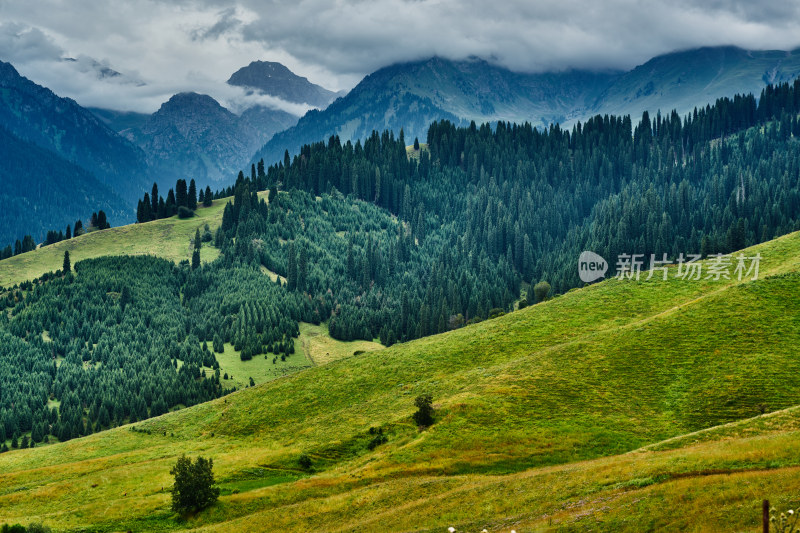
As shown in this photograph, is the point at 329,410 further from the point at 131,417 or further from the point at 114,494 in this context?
the point at 131,417

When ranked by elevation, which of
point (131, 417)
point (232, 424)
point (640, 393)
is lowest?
point (131, 417)

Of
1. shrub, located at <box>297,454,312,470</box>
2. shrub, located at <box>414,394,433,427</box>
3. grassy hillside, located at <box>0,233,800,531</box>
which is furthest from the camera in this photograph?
shrub, located at <box>414,394,433,427</box>

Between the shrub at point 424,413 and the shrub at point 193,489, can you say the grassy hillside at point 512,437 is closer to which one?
the shrub at point 193,489

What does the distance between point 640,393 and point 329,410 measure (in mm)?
52141

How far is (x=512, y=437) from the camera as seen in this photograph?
77562mm

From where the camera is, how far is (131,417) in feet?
637

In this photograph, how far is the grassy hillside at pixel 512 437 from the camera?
1933 inches

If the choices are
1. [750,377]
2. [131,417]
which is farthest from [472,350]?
[131,417]

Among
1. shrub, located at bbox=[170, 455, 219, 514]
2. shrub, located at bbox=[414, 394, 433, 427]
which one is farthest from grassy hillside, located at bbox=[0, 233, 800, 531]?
shrub, located at bbox=[414, 394, 433, 427]

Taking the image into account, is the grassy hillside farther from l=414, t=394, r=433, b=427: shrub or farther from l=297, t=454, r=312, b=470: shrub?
l=414, t=394, r=433, b=427: shrub

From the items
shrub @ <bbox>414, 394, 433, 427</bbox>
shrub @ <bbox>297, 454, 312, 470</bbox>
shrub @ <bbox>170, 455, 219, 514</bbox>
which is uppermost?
shrub @ <bbox>414, 394, 433, 427</bbox>

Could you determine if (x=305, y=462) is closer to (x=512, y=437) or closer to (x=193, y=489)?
(x=193, y=489)

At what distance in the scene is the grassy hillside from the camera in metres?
49.1

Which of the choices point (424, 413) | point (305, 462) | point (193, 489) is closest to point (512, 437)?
point (424, 413)
